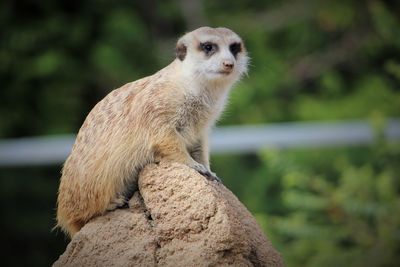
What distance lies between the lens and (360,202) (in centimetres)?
755

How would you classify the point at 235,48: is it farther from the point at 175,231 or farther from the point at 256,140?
the point at 256,140

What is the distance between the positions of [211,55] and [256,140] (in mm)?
5357

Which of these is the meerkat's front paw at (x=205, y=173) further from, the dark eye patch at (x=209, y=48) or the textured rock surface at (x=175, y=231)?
the dark eye patch at (x=209, y=48)

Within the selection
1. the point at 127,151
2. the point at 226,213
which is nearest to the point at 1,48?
the point at 127,151

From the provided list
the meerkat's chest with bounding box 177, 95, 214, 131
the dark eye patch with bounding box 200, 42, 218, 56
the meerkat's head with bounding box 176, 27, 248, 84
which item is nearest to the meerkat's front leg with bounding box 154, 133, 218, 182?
the meerkat's chest with bounding box 177, 95, 214, 131

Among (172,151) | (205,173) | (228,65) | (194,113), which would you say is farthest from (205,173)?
(228,65)

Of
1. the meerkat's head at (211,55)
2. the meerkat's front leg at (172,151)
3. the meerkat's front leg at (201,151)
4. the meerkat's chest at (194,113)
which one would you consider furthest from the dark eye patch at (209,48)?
the meerkat's front leg at (172,151)

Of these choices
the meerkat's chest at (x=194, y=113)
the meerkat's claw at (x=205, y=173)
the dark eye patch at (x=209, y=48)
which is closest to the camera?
the meerkat's claw at (x=205, y=173)

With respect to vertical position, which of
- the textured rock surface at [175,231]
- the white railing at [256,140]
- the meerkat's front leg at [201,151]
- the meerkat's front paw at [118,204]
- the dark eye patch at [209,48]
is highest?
the white railing at [256,140]

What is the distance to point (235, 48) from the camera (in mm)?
5734

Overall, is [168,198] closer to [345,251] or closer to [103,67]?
[345,251]

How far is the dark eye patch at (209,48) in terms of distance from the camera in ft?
18.4

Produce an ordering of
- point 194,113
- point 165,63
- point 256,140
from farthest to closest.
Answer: point 165,63, point 256,140, point 194,113

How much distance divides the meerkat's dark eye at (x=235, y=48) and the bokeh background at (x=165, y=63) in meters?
4.96
